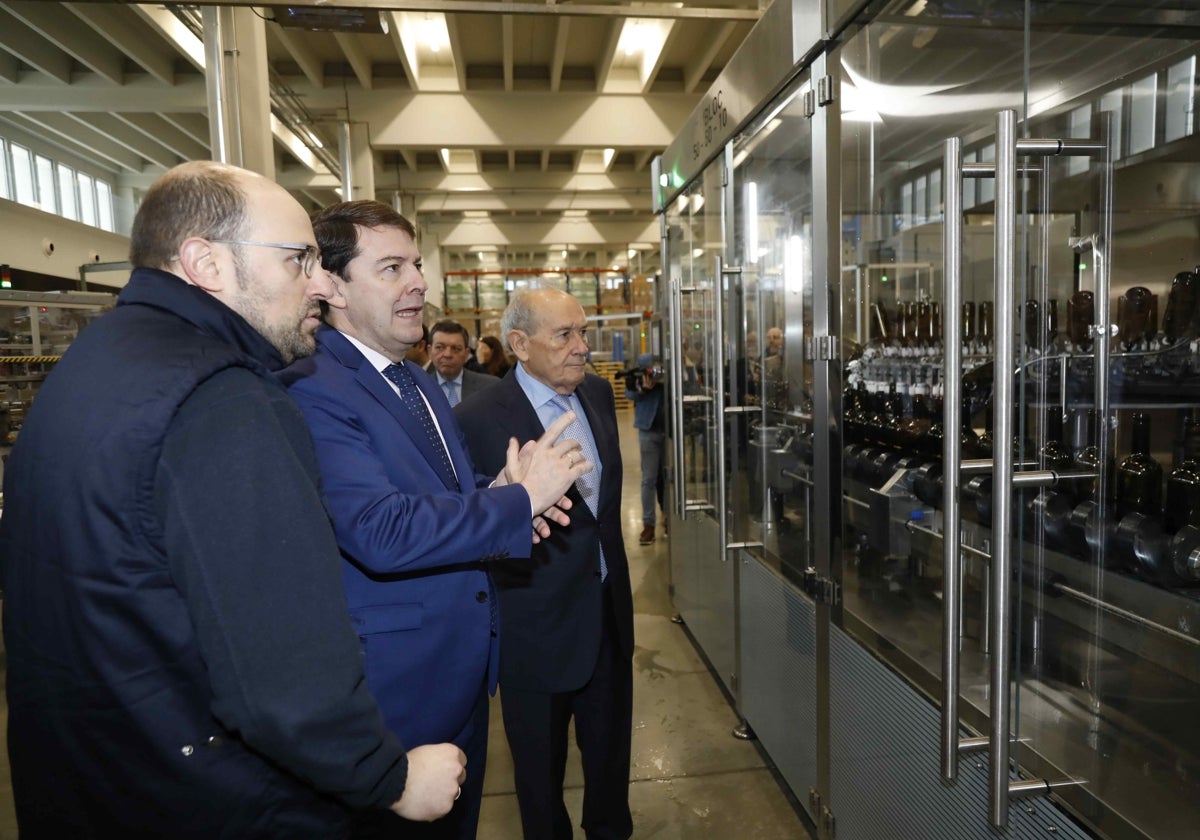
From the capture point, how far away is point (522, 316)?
219 centimetres

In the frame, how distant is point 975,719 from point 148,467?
149cm

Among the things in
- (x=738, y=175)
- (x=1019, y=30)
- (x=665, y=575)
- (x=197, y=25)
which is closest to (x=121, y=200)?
(x=197, y=25)

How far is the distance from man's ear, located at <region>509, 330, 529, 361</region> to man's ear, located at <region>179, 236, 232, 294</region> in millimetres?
1194

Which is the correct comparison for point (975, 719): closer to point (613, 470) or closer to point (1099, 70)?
point (613, 470)

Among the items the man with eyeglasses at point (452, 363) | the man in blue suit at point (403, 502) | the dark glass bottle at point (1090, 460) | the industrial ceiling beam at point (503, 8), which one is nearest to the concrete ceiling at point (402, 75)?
the industrial ceiling beam at point (503, 8)

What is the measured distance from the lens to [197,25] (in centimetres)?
458

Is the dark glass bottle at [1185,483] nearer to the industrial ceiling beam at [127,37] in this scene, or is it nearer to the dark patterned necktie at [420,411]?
the dark patterned necktie at [420,411]

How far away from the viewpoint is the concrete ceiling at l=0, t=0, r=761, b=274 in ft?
17.5

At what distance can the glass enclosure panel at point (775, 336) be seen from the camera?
224 cm

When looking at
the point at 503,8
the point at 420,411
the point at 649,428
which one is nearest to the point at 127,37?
the point at 503,8

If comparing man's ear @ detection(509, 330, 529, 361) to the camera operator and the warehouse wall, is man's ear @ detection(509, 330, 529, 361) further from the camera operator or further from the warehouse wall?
the warehouse wall

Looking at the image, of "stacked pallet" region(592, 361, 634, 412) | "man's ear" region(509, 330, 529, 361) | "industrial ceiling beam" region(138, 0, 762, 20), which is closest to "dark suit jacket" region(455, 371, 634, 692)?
"man's ear" region(509, 330, 529, 361)

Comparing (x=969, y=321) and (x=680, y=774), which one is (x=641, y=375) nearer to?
(x=680, y=774)

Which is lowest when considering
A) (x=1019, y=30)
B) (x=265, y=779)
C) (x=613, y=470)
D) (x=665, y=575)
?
(x=665, y=575)
